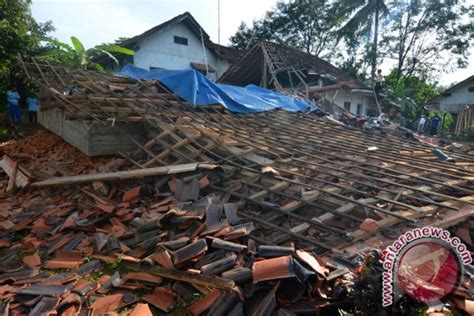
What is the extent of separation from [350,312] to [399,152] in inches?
200

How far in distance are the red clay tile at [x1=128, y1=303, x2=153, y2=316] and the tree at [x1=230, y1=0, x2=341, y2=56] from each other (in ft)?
86.1

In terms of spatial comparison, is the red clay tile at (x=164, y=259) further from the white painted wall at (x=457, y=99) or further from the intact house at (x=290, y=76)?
the white painted wall at (x=457, y=99)

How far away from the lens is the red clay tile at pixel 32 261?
3406mm

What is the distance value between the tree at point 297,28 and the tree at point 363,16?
3.81 metres

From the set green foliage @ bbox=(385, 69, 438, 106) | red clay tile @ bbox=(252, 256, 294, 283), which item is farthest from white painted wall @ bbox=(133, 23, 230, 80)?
red clay tile @ bbox=(252, 256, 294, 283)

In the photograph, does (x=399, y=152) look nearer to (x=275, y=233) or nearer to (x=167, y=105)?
(x=275, y=233)

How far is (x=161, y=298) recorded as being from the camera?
2.72 meters

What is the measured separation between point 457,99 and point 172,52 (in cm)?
2067

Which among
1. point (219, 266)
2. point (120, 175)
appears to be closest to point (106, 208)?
point (120, 175)

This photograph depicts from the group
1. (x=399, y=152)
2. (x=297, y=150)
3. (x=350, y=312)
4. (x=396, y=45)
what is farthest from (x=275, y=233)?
(x=396, y=45)

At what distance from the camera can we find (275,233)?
3.56m

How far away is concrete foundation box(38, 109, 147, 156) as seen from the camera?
19.3 feet

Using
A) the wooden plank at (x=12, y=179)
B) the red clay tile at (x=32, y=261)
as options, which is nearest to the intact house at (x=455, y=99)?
the wooden plank at (x=12, y=179)

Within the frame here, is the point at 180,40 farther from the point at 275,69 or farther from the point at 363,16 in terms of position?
the point at 363,16
